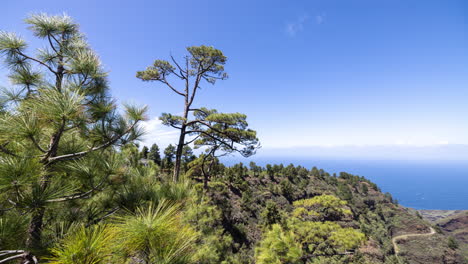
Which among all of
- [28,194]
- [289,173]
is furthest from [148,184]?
[289,173]

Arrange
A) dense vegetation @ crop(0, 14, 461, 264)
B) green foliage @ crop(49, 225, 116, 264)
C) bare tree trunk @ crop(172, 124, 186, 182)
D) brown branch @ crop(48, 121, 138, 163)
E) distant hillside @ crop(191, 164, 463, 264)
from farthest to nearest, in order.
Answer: distant hillside @ crop(191, 164, 463, 264), bare tree trunk @ crop(172, 124, 186, 182), brown branch @ crop(48, 121, 138, 163), dense vegetation @ crop(0, 14, 461, 264), green foliage @ crop(49, 225, 116, 264)

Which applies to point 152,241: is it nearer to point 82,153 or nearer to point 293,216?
point 82,153

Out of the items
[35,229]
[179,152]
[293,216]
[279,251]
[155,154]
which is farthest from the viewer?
[155,154]

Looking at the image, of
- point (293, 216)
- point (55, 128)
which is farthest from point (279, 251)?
point (293, 216)

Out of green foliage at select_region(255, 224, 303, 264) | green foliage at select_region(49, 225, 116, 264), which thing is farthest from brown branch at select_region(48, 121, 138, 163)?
→ green foliage at select_region(255, 224, 303, 264)

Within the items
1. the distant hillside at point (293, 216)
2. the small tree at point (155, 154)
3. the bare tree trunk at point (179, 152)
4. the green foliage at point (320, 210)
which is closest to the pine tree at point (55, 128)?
the bare tree trunk at point (179, 152)

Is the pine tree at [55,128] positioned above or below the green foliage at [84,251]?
above

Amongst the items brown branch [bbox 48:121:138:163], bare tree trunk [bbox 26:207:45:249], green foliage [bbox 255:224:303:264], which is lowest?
green foliage [bbox 255:224:303:264]

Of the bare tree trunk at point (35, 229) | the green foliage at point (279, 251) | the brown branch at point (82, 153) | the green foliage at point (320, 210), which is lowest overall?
the green foliage at point (320, 210)

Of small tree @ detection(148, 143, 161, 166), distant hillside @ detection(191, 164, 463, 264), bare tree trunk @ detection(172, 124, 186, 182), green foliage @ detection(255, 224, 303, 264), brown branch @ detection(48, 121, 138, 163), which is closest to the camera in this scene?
brown branch @ detection(48, 121, 138, 163)

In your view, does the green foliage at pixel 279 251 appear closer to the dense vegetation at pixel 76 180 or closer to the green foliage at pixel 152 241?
the dense vegetation at pixel 76 180

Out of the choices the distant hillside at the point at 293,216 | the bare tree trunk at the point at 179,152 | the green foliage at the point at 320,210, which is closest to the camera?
the bare tree trunk at the point at 179,152

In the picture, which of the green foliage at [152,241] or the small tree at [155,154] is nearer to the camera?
the green foliage at [152,241]

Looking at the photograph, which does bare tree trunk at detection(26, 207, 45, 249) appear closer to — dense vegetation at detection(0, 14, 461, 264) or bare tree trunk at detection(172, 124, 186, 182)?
dense vegetation at detection(0, 14, 461, 264)
